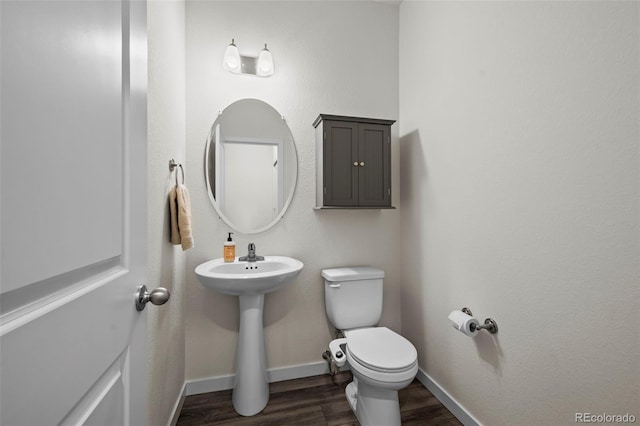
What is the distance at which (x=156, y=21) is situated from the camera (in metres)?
1.14

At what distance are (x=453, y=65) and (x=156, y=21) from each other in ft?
4.94

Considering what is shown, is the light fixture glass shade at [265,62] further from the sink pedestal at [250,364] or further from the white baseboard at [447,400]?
the white baseboard at [447,400]

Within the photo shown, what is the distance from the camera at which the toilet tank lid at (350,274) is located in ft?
5.77

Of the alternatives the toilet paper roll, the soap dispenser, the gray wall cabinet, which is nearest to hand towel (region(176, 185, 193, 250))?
the soap dispenser

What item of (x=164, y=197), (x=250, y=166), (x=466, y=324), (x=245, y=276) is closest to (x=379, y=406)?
(x=466, y=324)

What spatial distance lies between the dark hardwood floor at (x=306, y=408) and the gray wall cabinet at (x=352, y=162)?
1.19 metres

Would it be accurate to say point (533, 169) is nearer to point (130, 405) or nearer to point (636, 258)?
point (636, 258)

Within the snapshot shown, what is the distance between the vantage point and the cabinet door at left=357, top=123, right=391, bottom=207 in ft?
6.03

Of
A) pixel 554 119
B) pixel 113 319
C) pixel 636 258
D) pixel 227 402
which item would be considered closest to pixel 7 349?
pixel 113 319

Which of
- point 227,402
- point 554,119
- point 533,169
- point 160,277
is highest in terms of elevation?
point 554,119

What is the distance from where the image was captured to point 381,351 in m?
1.37

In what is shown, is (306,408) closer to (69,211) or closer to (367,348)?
(367,348)

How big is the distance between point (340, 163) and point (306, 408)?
4.94ft

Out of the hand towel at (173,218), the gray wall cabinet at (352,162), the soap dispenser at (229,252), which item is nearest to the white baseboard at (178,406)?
the soap dispenser at (229,252)
